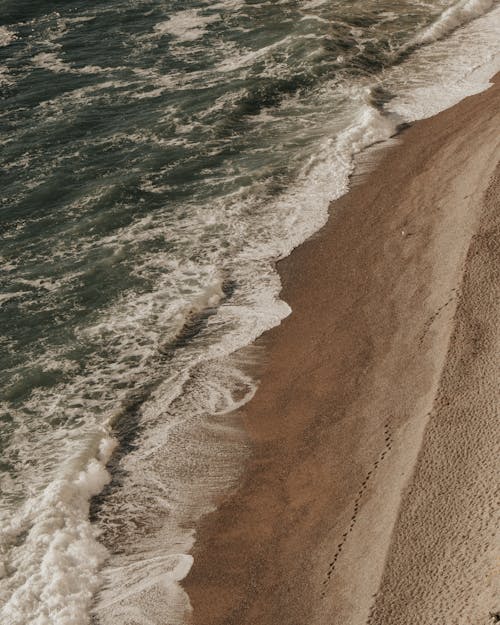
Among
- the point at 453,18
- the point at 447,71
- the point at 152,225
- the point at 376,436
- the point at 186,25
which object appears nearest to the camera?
the point at 376,436

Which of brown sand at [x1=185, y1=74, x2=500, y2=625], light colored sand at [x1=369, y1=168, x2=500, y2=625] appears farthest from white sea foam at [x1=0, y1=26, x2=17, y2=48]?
light colored sand at [x1=369, y1=168, x2=500, y2=625]

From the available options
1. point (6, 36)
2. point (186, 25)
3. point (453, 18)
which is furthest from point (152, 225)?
point (6, 36)

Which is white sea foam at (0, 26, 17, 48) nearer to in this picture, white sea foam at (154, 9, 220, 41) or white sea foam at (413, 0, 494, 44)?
white sea foam at (154, 9, 220, 41)

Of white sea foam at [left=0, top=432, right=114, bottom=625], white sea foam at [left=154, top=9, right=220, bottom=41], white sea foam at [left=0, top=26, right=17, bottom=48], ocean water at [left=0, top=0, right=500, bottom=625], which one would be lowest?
white sea foam at [left=0, top=432, right=114, bottom=625]

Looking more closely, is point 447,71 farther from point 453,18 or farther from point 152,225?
point 152,225

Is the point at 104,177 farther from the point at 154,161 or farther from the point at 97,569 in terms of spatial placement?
the point at 97,569

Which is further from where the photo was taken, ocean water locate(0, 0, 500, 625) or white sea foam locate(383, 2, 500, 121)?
white sea foam locate(383, 2, 500, 121)

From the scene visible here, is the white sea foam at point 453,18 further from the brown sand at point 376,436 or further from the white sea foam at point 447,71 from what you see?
the brown sand at point 376,436
